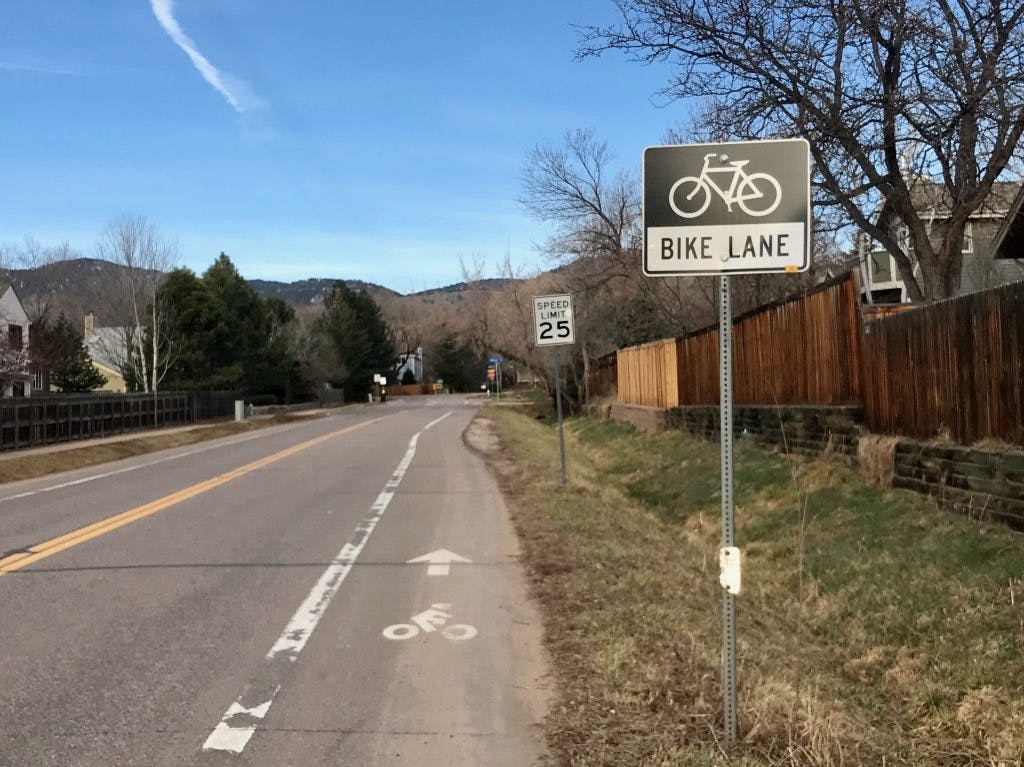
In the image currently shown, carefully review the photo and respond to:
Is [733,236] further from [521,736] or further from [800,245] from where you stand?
[521,736]

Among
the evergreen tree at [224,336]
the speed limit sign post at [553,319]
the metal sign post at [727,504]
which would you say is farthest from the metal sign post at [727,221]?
the evergreen tree at [224,336]

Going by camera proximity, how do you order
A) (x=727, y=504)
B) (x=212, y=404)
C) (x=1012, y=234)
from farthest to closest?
1. (x=212, y=404)
2. (x=1012, y=234)
3. (x=727, y=504)

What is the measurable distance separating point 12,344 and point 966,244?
35.7 metres

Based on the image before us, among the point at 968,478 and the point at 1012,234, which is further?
the point at 1012,234

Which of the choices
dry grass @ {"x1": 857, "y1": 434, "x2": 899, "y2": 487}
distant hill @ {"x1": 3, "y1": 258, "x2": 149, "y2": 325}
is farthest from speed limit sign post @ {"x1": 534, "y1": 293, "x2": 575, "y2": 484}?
distant hill @ {"x1": 3, "y1": 258, "x2": 149, "y2": 325}

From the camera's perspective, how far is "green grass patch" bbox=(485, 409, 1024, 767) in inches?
169

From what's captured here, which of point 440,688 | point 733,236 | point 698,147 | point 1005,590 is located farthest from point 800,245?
point 1005,590

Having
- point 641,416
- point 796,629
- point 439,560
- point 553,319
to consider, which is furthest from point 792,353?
point 641,416

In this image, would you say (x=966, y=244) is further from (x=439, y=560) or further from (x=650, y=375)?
(x=439, y=560)

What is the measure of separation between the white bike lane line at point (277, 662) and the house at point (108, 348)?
37.8 m

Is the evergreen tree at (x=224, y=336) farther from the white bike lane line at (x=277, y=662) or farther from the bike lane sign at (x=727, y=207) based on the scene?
the bike lane sign at (x=727, y=207)

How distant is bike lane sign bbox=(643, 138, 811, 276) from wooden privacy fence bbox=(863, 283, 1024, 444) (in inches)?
189

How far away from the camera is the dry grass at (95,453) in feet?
64.4

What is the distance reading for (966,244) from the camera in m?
28.8
